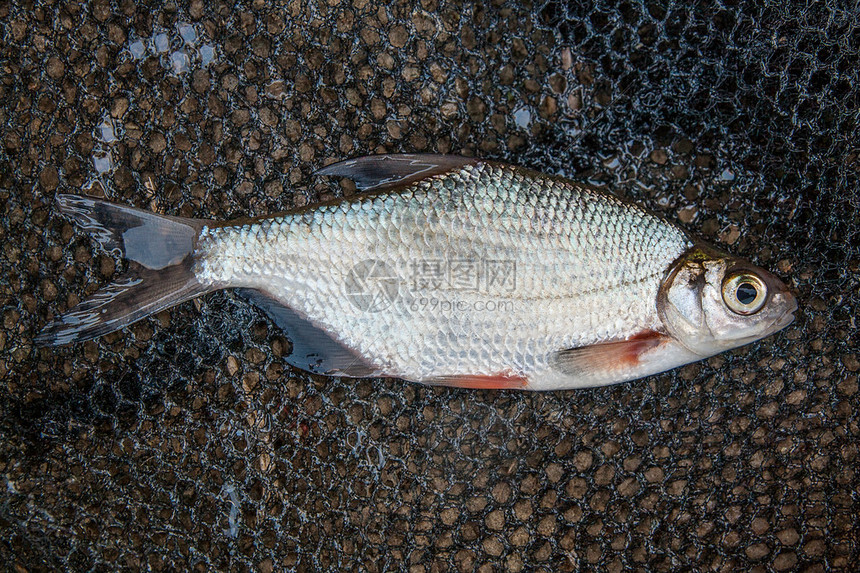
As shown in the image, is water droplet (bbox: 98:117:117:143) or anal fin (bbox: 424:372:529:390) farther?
water droplet (bbox: 98:117:117:143)

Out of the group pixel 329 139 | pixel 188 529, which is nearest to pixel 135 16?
pixel 329 139

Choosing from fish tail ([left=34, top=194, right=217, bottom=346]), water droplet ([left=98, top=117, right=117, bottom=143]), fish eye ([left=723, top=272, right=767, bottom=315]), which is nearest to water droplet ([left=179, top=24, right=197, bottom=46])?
water droplet ([left=98, top=117, right=117, bottom=143])

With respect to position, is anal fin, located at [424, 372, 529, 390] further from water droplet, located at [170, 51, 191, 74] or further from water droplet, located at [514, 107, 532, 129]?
water droplet, located at [170, 51, 191, 74]

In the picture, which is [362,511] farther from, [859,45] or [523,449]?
[859,45]

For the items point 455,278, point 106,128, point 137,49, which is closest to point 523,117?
point 455,278

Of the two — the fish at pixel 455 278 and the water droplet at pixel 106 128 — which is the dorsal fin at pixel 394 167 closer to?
the fish at pixel 455 278

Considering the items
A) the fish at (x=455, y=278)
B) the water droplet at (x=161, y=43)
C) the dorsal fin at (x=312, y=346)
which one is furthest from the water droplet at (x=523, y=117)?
the water droplet at (x=161, y=43)
